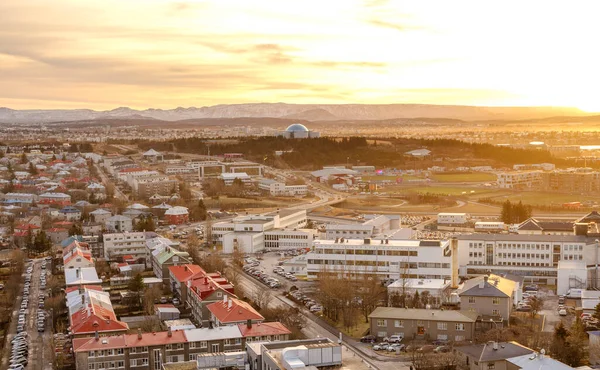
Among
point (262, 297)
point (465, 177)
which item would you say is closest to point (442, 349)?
point (262, 297)

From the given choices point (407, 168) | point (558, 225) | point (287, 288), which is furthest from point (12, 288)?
point (407, 168)

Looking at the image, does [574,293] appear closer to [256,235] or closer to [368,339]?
[368,339]

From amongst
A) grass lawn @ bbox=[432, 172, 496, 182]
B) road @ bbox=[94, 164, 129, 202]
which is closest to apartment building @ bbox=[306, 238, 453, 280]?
road @ bbox=[94, 164, 129, 202]

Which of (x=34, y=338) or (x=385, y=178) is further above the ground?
(x=385, y=178)

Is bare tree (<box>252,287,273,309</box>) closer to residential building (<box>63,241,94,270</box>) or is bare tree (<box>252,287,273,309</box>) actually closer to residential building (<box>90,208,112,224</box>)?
residential building (<box>63,241,94,270</box>)

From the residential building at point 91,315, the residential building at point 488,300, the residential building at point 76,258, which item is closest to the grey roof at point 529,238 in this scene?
the residential building at point 488,300

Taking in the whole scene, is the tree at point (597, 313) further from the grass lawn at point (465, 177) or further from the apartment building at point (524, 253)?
the grass lawn at point (465, 177)
